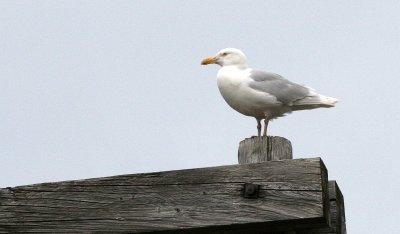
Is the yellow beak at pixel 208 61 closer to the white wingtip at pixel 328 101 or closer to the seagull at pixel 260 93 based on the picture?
the seagull at pixel 260 93

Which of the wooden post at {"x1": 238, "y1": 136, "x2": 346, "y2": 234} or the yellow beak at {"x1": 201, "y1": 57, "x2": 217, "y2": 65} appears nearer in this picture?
the wooden post at {"x1": 238, "y1": 136, "x2": 346, "y2": 234}

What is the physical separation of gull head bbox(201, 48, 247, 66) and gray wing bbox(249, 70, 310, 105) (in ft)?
1.91

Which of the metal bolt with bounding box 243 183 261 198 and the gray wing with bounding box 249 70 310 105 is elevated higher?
the gray wing with bounding box 249 70 310 105

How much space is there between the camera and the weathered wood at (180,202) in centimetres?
347

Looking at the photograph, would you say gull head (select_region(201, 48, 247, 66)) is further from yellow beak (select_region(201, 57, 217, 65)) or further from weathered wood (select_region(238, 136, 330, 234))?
Answer: weathered wood (select_region(238, 136, 330, 234))

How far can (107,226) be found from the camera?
12.1 feet

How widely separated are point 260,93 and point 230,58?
125 cm

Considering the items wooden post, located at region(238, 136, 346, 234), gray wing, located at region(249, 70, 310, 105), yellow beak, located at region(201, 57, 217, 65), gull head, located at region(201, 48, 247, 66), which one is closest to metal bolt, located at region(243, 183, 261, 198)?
wooden post, located at region(238, 136, 346, 234)

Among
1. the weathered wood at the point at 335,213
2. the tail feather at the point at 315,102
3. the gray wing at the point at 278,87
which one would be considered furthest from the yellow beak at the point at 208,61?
the weathered wood at the point at 335,213

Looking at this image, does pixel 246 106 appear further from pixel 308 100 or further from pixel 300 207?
pixel 300 207

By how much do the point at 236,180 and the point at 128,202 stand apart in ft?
1.78

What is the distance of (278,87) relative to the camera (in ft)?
27.1

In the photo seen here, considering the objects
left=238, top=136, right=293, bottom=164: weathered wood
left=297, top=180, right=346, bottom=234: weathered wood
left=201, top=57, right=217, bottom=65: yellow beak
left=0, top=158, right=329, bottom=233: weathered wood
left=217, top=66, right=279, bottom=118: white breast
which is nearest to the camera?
left=0, top=158, right=329, bottom=233: weathered wood

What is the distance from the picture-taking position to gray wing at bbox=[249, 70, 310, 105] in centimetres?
799
